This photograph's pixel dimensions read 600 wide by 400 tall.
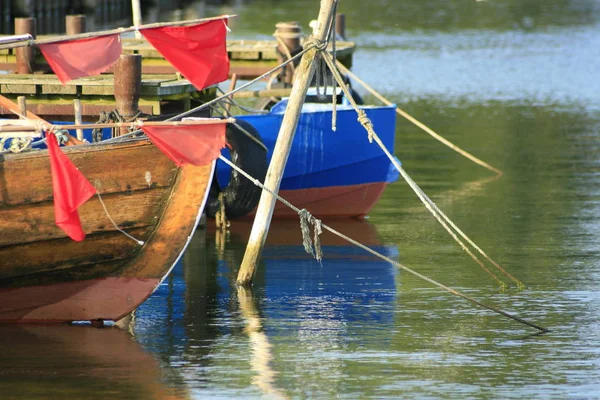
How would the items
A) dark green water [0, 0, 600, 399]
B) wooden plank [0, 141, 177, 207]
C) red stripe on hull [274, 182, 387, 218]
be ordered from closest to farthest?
dark green water [0, 0, 600, 399]
wooden plank [0, 141, 177, 207]
red stripe on hull [274, 182, 387, 218]

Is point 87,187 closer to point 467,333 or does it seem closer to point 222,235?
point 467,333

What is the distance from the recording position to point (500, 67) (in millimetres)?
40562

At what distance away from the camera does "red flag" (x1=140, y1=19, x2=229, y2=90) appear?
432 inches

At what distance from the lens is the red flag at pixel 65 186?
33.2 feet

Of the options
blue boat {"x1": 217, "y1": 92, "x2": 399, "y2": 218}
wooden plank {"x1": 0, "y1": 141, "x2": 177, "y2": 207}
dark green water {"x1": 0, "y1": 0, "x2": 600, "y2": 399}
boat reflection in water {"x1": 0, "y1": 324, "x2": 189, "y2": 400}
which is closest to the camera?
boat reflection in water {"x1": 0, "y1": 324, "x2": 189, "y2": 400}

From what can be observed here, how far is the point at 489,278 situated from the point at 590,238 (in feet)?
8.50

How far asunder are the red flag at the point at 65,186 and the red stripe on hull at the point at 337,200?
666cm

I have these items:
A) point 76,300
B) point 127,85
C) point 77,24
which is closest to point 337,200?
point 127,85

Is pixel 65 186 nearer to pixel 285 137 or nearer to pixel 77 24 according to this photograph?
pixel 285 137

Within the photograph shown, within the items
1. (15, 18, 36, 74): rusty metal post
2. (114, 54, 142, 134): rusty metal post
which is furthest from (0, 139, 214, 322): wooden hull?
(15, 18, 36, 74): rusty metal post

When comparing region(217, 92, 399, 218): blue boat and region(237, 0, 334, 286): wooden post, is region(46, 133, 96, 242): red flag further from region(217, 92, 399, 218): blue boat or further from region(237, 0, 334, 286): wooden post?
region(217, 92, 399, 218): blue boat

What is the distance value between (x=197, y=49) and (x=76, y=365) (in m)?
2.87

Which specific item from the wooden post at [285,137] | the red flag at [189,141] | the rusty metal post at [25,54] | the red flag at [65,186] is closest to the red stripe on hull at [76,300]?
the red flag at [65,186]

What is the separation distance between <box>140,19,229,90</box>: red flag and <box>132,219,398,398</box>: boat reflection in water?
6.34ft
